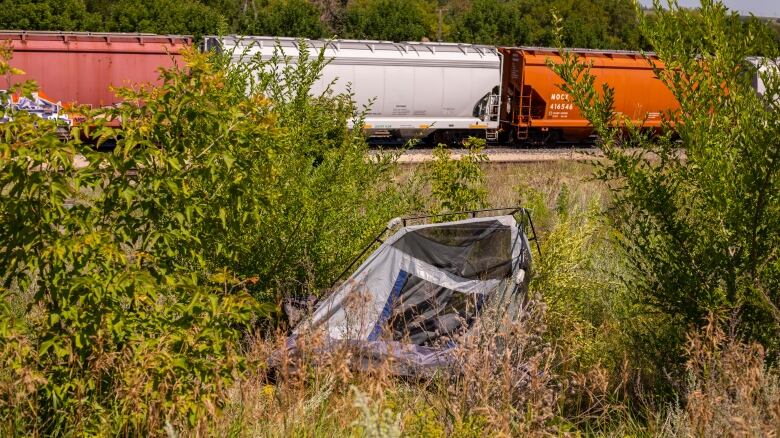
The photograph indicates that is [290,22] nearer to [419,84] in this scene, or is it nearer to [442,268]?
[419,84]

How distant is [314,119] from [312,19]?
107ft

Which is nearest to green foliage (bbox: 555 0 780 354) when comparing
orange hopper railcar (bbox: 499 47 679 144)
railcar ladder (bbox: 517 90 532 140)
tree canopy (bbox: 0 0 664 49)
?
orange hopper railcar (bbox: 499 47 679 144)

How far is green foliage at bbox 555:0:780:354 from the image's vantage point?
6.09 m

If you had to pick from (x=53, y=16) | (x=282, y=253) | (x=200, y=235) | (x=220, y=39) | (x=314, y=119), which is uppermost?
(x=53, y=16)

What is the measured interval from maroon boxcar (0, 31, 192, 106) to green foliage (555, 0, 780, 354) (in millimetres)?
16961

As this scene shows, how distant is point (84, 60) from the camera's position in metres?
22.5

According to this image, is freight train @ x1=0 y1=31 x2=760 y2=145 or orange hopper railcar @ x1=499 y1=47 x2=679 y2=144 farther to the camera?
orange hopper railcar @ x1=499 y1=47 x2=679 y2=144

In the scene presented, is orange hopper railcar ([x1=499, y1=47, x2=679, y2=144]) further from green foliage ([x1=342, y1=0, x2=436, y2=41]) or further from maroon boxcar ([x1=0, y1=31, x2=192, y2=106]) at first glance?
green foliage ([x1=342, y1=0, x2=436, y2=41])

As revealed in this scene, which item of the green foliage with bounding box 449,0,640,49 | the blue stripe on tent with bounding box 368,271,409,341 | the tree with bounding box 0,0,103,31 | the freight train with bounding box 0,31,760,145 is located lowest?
the blue stripe on tent with bounding box 368,271,409,341

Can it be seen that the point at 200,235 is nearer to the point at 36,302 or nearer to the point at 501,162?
the point at 36,302

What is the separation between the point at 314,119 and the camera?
857 centimetres

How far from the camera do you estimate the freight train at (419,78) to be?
22.4 meters

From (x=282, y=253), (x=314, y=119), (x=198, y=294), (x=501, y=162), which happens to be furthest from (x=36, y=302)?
(x=501, y=162)

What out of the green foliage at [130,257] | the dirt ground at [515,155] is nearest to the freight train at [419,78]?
the dirt ground at [515,155]
